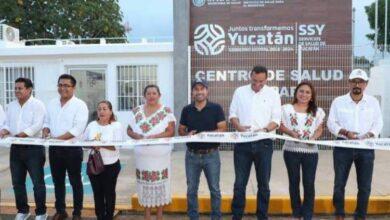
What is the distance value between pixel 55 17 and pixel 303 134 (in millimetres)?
22779

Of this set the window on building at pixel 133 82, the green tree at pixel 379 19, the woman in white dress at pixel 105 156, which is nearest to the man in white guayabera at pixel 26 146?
the woman in white dress at pixel 105 156

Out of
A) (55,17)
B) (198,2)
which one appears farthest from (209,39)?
(55,17)

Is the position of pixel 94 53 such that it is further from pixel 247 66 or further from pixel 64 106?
pixel 64 106

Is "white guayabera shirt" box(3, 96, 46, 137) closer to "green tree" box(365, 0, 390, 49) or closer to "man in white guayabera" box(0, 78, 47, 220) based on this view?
"man in white guayabera" box(0, 78, 47, 220)

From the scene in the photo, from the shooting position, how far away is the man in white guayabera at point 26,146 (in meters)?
5.26

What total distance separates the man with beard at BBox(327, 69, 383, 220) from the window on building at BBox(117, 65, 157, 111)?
7.04 meters

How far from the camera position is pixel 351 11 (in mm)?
11000

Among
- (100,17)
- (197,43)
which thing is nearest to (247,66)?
(197,43)

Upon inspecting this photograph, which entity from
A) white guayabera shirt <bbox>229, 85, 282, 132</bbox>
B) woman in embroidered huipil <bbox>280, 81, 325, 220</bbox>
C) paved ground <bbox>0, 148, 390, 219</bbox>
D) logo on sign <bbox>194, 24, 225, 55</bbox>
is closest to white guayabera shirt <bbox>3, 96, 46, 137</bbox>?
paved ground <bbox>0, 148, 390, 219</bbox>

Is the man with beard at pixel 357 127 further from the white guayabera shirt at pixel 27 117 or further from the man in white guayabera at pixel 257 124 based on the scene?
the white guayabera shirt at pixel 27 117

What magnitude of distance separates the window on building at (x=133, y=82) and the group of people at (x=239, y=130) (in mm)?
6291

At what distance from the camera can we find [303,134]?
4934mm

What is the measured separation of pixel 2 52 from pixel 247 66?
666cm

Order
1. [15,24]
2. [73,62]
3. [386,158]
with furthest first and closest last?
[15,24] < [73,62] < [386,158]
